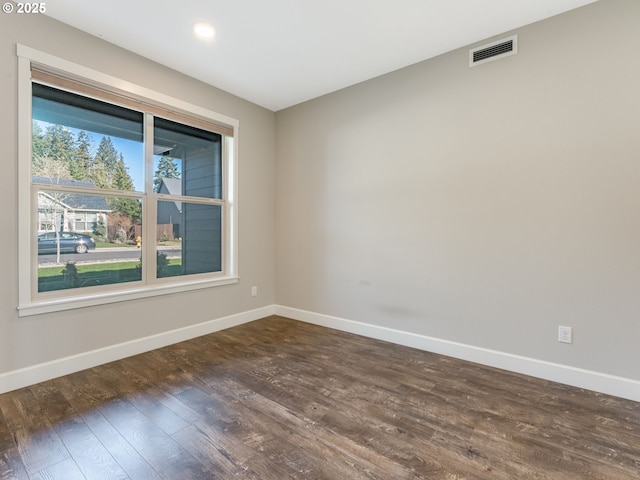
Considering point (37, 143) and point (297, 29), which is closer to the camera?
point (37, 143)

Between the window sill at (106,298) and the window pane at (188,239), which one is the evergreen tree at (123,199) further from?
the window sill at (106,298)

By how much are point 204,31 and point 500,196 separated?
110 inches

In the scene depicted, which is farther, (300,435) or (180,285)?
(180,285)

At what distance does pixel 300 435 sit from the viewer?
5.59 ft

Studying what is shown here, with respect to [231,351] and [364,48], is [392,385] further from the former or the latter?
[364,48]

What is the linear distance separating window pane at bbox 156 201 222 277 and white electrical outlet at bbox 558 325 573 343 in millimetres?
3367

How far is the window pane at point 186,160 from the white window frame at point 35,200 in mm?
156

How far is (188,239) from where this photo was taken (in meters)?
3.37

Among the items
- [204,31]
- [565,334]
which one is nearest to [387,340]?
[565,334]

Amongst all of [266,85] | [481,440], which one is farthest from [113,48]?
[481,440]

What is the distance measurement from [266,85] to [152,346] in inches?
117

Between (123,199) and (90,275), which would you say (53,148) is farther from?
(90,275)

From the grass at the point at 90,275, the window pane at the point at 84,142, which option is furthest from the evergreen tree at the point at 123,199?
the grass at the point at 90,275

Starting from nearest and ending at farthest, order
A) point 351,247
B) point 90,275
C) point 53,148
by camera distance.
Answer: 1. point 53,148
2. point 90,275
3. point 351,247
